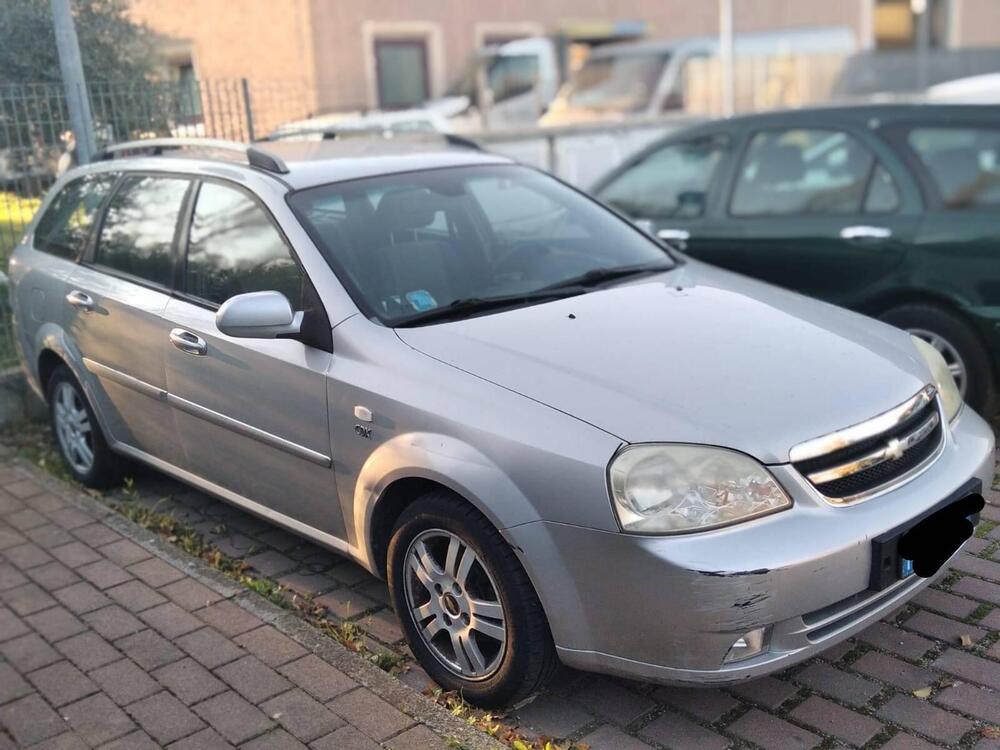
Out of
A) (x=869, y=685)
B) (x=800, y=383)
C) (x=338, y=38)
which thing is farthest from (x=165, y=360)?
(x=338, y=38)

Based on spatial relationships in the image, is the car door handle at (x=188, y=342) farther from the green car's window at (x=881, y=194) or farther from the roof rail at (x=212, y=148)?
the green car's window at (x=881, y=194)

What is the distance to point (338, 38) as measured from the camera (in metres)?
19.5

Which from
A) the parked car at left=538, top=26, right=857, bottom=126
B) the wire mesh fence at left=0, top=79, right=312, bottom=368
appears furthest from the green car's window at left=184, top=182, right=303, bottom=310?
the parked car at left=538, top=26, right=857, bottom=126

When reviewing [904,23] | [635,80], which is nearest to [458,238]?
[635,80]

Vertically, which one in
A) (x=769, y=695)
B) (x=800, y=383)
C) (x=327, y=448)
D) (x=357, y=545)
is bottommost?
(x=769, y=695)

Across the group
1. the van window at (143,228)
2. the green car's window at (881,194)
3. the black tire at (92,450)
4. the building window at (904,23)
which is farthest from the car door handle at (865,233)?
the building window at (904,23)

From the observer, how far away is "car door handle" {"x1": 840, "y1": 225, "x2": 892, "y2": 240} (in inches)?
206

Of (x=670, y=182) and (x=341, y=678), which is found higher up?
(x=670, y=182)

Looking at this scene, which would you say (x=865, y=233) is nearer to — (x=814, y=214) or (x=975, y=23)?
(x=814, y=214)

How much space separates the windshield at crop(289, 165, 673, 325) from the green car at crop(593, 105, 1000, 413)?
0.53m

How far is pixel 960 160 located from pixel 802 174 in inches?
31.8

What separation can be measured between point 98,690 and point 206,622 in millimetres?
472

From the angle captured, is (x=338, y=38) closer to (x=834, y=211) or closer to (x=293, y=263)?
(x=834, y=211)

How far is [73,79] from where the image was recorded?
636 centimetres
